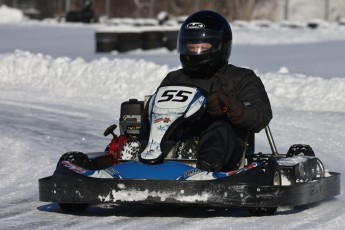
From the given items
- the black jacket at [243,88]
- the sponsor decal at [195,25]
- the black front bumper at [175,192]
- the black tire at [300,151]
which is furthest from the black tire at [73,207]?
the black tire at [300,151]

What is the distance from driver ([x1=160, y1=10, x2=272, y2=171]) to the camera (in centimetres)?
616

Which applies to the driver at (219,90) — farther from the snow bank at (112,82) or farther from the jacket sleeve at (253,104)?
the snow bank at (112,82)

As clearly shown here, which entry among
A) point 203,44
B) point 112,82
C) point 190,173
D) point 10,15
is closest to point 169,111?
point 190,173

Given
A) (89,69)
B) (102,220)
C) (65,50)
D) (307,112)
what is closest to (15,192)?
(102,220)

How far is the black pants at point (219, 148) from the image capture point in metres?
6.01

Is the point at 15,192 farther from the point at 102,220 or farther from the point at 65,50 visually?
the point at 65,50

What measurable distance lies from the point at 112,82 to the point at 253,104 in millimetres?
8100

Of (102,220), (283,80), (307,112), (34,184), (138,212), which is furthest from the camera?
(283,80)

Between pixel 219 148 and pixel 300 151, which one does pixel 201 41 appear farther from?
A: pixel 300 151

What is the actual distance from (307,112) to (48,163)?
446 centimetres

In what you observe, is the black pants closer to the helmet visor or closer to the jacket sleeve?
the jacket sleeve

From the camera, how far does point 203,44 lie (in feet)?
22.1

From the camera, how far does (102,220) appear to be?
577 centimetres

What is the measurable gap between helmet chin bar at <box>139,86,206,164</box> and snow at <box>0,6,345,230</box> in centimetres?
44
